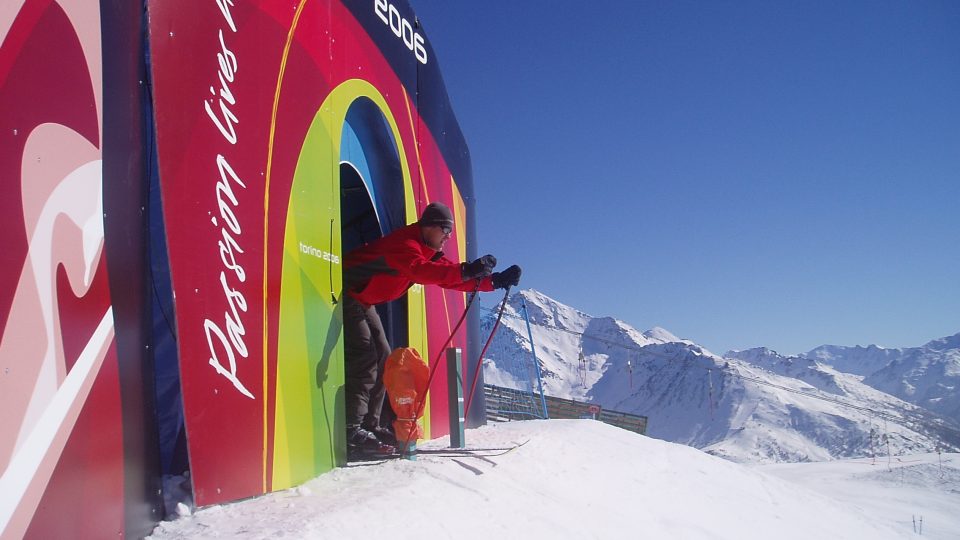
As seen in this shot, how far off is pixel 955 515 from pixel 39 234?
185 ft

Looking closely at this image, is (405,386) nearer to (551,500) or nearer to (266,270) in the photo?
(551,500)

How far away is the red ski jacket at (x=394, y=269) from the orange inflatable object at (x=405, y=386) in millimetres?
411

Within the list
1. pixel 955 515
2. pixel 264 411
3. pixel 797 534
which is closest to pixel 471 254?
pixel 797 534

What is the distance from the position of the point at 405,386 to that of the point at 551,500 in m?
1.23

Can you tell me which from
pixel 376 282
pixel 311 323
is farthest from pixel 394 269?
pixel 311 323

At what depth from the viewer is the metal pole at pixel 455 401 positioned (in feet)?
16.1

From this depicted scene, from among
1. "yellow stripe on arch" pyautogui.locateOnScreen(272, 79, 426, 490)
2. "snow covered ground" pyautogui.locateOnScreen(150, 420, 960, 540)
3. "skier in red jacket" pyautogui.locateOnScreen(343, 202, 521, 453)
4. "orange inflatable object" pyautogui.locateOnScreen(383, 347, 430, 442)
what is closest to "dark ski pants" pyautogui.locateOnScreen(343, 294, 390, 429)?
"skier in red jacket" pyautogui.locateOnScreen(343, 202, 521, 453)

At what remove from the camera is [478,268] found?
427 cm

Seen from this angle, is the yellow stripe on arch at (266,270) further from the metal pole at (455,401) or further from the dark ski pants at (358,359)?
the metal pole at (455,401)

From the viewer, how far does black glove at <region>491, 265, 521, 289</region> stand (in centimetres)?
446

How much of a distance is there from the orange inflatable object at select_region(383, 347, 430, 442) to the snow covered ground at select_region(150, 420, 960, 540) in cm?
29

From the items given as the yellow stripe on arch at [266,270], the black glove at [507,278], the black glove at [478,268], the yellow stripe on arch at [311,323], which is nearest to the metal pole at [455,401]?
the black glove at [507,278]

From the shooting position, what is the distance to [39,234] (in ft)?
6.36

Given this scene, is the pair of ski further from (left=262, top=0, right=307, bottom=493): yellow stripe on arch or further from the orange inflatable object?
(left=262, top=0, right=307, bottom=493): yellow stripe on arch
